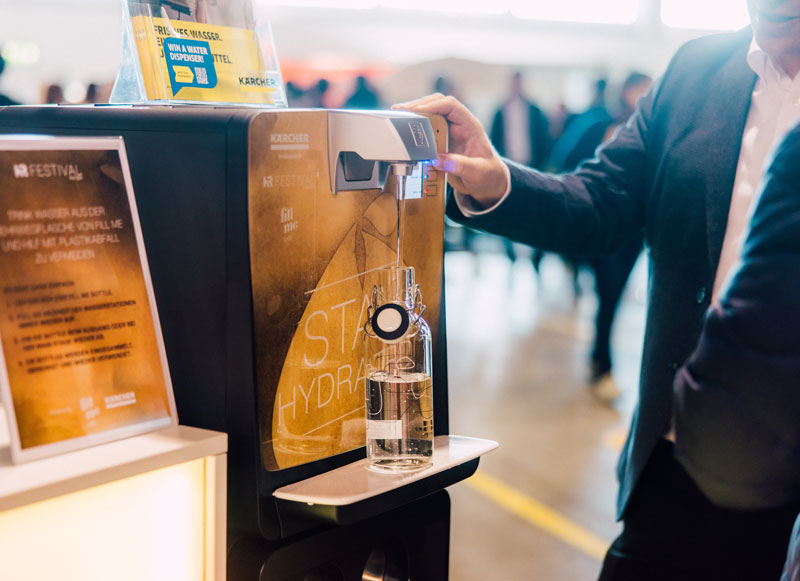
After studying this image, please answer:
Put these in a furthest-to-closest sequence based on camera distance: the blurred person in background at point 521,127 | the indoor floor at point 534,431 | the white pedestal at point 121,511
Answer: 1. the blurred person in background at point 521,127
2. the indoor floor at point 534,431
3. the white pedestal at point 121,511

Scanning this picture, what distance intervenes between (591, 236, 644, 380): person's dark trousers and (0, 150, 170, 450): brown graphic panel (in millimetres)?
3908

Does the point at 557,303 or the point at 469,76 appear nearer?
the point at 557,303

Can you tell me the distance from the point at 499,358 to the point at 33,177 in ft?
14.3

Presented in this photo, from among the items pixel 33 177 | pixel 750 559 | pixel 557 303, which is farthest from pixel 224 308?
pixel 557 303

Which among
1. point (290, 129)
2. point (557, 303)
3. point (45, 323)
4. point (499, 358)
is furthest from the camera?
point (557, 303)

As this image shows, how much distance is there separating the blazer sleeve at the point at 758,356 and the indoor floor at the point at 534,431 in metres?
1.72

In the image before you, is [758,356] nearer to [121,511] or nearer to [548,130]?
[121,511]

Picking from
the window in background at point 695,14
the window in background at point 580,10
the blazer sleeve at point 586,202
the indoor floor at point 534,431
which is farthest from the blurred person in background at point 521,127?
the blazer sleeve at point 586,202

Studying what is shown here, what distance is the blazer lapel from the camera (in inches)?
50.4

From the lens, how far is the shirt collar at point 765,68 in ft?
4.20

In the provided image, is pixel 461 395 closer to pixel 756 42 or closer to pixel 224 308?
pixel 756 42

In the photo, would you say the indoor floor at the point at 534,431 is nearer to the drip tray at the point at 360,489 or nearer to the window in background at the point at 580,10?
the drip tray at the point at 360,489

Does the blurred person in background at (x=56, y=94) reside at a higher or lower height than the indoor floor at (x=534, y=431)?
higher

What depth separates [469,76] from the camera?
9.16 m
